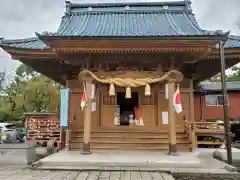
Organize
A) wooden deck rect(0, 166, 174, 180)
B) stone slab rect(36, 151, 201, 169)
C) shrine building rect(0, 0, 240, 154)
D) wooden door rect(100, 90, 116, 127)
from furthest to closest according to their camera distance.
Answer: wooden door rect(100, 90, 116, 127) < shrine building rect(0, 0, 240, 154) < stone slab rect(36, 151, 201, 169) < wooden deck rect(0, 166, 174, 180)

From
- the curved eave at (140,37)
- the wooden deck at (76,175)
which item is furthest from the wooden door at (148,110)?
the wooden deck at (76,175)

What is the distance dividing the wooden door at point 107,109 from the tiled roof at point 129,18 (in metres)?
2.89

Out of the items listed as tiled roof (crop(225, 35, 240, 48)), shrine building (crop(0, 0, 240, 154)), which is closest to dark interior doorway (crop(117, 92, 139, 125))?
shrine building (crop(0, 0, 240, 154))

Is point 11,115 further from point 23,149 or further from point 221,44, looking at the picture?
point 221,44

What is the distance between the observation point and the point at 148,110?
A: 39.7 ft

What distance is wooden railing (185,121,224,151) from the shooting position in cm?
1135

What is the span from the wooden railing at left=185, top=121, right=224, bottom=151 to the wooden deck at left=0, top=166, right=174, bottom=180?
4.23 m

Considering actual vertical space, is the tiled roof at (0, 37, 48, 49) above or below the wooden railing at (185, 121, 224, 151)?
above

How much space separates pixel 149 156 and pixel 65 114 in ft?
12.7

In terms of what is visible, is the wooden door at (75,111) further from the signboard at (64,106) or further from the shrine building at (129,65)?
the signboard at (64,106)

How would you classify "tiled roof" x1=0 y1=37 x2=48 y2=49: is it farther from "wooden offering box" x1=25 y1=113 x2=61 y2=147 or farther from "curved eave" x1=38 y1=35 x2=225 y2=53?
"wooden offering box" x1=25 y1=113 x2=61 y2=147

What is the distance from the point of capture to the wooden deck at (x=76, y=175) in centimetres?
687

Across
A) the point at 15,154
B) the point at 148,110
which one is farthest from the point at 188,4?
the point at 15,154

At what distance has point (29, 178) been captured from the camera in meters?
6.75
